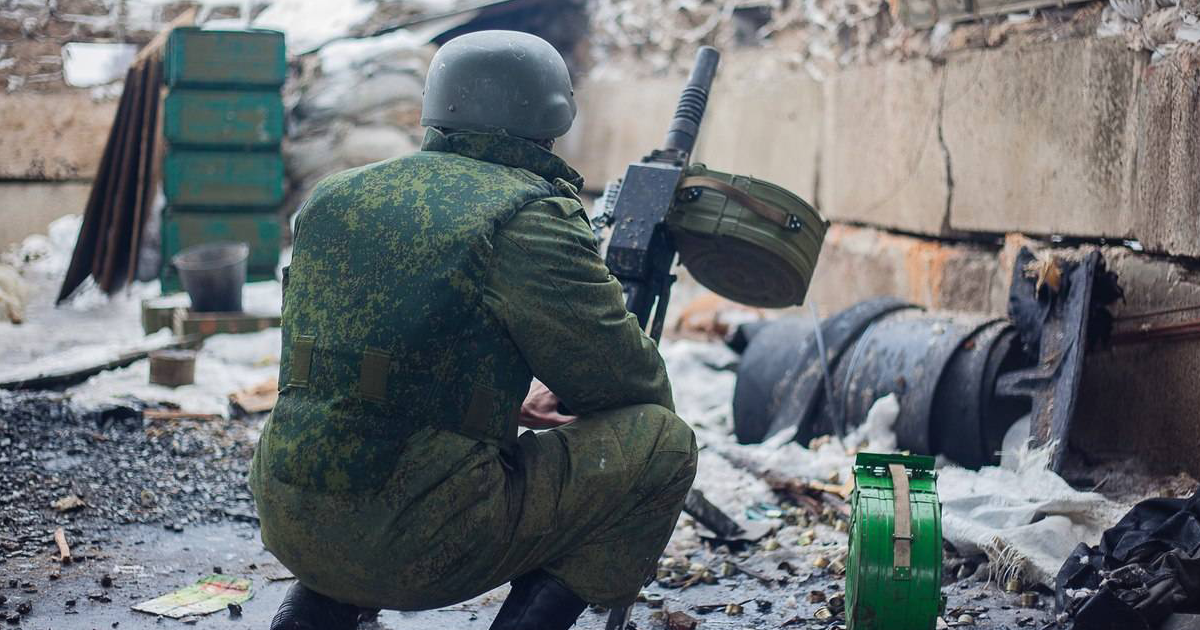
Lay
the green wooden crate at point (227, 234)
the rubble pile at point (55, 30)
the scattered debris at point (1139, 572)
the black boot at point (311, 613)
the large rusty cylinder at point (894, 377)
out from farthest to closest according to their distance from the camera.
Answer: the rubble pile at point (55, 30) < the green wooden crate at point (227, 234) < the large rusty cylinder at point (894, 377) < the scattered debris at point (1139, 572) < the black boot at point (311, 613)

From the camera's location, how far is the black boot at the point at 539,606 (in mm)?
2369

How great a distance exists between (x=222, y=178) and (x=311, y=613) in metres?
6.39

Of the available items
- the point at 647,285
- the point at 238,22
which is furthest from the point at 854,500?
the point at 238,22

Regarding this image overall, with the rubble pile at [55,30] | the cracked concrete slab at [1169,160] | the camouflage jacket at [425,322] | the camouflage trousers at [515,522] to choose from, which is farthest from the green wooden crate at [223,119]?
the camouflage trousers at [515,522]

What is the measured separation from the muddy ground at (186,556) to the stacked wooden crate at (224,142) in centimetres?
383

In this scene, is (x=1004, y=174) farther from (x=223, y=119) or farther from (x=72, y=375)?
(x=223, y=119)

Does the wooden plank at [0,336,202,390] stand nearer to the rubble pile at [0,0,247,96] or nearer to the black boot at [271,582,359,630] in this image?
the black boot at [271,582,359,630]

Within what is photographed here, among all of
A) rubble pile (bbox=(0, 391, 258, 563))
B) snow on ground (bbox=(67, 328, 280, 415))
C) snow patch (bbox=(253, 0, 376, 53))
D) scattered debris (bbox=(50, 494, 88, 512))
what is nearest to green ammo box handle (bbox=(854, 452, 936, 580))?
rubble pile (bbox=(0, 391, 258, 563))

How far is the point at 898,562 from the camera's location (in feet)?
7.87

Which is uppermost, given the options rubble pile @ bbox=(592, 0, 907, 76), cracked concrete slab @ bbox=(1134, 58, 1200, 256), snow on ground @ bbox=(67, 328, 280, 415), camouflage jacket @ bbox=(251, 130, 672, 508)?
rubble pile @ bbox=(592, 0, 907, 76)

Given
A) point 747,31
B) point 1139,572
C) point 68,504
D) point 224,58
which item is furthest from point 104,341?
point 1139,572

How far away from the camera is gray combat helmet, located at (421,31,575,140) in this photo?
2.39 metres

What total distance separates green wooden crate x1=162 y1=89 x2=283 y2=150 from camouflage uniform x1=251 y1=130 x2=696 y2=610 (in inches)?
244

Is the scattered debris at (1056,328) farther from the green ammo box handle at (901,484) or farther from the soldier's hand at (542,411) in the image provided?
the soldier's hand at (542,411)
